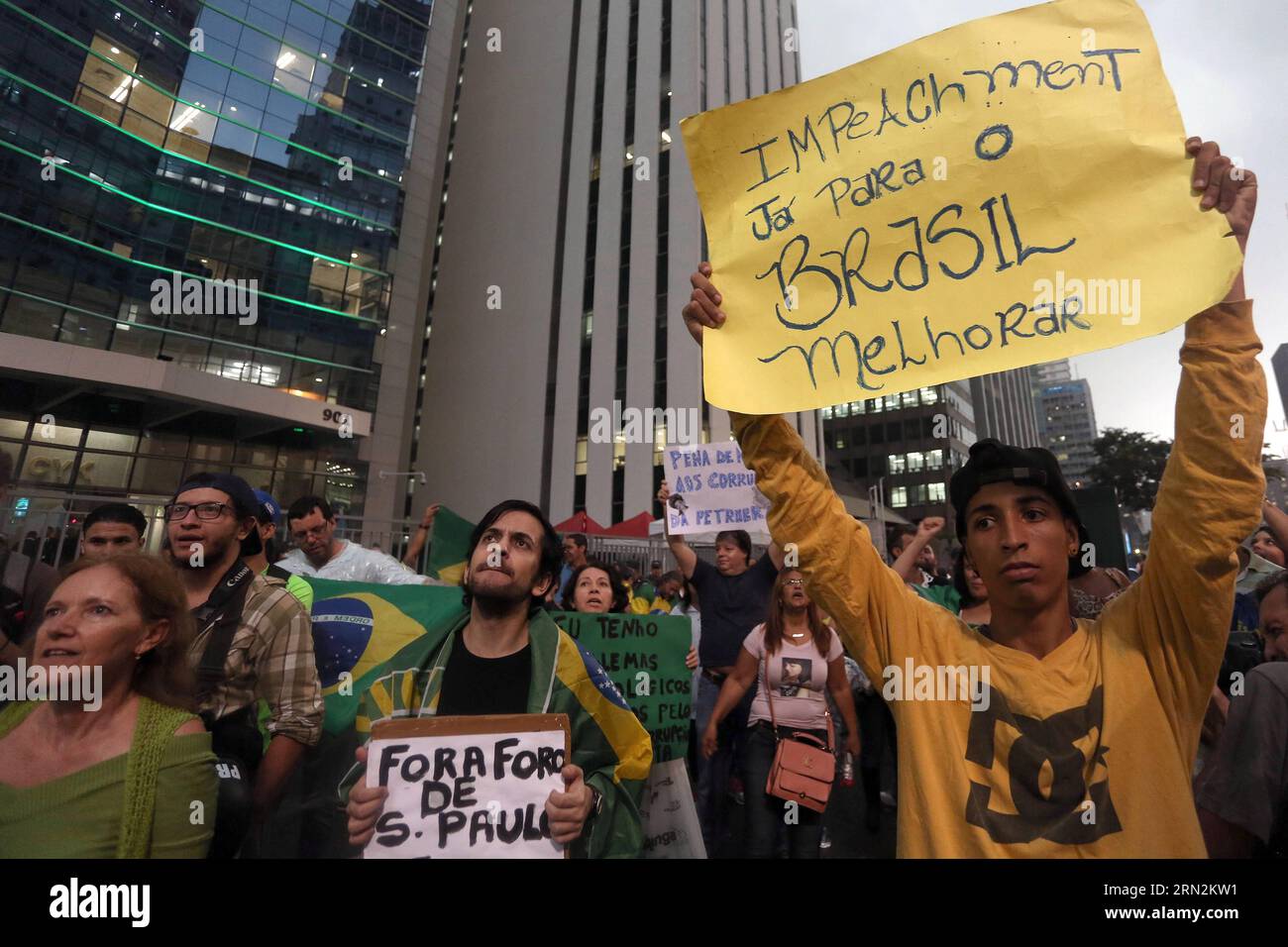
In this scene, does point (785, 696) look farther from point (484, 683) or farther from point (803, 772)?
point (484, 683)

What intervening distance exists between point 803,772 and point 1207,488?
271 centimetres

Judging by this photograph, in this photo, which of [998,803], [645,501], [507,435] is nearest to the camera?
[998,803]

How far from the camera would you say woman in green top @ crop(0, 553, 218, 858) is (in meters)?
1.76

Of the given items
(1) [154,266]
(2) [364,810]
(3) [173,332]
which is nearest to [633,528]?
(2) [364,810]

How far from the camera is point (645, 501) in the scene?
1249 inches

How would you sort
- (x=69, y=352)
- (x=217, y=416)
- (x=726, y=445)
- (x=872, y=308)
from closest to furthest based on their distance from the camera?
1. (x=872, y=308)
2. (x=726, y=445)
3. (x=69, y=352)
4. (x=217, y=416)

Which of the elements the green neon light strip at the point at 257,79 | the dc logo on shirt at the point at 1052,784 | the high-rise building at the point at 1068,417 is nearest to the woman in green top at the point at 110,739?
the dc logo on shirt at the point at 1052,784

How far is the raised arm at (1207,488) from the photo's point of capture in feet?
5.00

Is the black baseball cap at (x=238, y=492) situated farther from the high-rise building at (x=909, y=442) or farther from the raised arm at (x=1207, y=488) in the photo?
the high-rise building at (x=909, y=442)

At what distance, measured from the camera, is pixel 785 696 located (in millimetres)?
4000

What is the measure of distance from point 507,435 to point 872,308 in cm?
3540

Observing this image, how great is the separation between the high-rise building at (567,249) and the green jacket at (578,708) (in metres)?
27.9

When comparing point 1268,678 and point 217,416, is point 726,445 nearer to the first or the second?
point 1268,678

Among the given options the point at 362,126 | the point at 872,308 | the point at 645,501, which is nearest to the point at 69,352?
the point at 362,126
